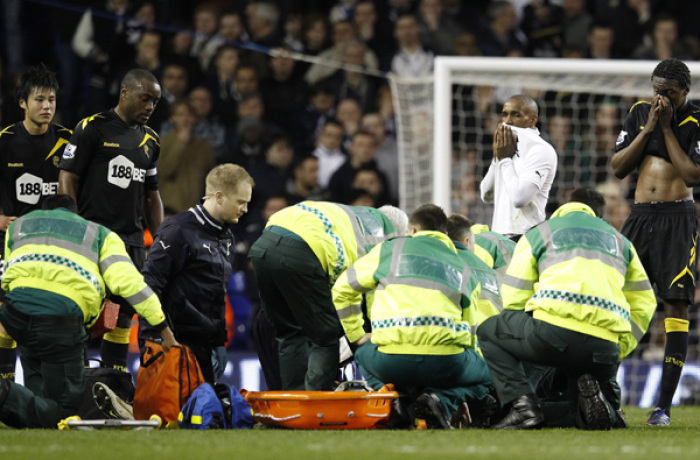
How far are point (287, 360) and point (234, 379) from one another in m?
2.23

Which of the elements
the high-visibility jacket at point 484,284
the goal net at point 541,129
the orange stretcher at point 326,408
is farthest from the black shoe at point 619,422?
the goal net at point 541,129

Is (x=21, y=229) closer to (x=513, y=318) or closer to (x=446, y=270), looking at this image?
(x=446, y=270)

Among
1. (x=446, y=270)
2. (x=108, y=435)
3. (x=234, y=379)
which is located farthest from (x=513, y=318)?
(x=234, y=379)

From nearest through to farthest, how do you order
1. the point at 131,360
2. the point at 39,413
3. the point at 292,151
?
the point at 39,413 < the point at 131,360 < the point at 292,151

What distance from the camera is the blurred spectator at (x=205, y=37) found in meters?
12.3

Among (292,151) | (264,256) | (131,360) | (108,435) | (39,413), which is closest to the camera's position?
(108,435)

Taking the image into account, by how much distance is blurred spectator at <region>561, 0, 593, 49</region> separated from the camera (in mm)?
12969

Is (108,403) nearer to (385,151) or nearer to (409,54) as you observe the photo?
(385,151)

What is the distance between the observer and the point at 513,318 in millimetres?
6418

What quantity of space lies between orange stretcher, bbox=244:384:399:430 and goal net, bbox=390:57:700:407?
3446 millimetres

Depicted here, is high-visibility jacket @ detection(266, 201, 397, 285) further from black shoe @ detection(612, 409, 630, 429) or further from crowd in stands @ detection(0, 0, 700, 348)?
crowd in stands @ detection(0, 0, 700, 348)

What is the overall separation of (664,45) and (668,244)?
622cm

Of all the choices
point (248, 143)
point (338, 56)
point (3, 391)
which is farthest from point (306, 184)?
point (3, 391)

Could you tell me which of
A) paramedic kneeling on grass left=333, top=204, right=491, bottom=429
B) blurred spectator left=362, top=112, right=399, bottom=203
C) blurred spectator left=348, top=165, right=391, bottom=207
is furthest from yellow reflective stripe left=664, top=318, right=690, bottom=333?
blurred spectator left=362, top=112, right=399, bottom=203
